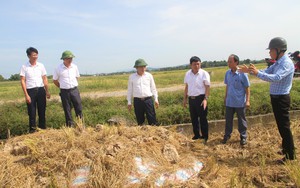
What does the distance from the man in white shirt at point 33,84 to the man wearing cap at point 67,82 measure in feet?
1.15

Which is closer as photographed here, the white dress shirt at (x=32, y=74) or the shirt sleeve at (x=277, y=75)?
the shirt sleeve at (x=277, y=75)

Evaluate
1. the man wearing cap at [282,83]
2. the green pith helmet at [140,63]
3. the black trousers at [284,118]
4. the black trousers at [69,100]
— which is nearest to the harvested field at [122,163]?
the black trousers at [284,118]

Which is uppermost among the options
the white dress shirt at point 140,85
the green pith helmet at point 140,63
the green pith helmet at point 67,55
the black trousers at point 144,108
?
the green pith helmet at point 67,55

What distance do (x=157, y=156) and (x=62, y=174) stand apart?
4.05ft

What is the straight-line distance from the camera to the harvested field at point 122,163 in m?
3.16

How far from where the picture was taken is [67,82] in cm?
529

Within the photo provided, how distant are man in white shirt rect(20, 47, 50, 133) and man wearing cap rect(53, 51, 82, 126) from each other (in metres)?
0.35

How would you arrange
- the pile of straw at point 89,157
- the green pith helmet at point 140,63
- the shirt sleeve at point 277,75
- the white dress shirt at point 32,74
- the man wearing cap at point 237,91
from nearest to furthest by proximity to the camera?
the pile of straw at point 89,157, the shirt sleeve at point 277,75, the man wearing cap at point 237,91, the green pith helmet at point 140,63, the white dress shirt at point 32,74

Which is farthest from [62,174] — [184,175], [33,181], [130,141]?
[184,175]

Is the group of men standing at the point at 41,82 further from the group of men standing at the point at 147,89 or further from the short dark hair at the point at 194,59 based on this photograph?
the short dark hair at the point at 194,59

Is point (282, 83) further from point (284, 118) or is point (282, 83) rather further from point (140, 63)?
point (140, 63)

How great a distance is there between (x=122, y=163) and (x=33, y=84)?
3003 millimetres

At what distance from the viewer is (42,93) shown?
17.9 feet

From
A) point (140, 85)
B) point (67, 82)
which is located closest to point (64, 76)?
point (67, 82)
